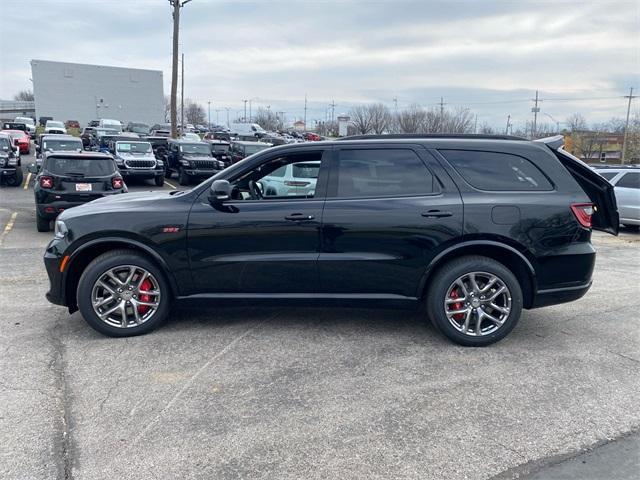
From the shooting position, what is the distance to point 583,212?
4578 millimetres

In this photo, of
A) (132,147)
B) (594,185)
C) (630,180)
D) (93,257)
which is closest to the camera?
(93,257)

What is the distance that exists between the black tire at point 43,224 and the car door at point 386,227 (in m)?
8.07

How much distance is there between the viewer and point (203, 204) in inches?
185

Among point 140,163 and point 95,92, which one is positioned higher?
point 95,92

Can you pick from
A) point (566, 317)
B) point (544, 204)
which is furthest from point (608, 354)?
point (544, 204)

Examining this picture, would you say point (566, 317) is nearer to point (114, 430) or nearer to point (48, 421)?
point (114, 430)

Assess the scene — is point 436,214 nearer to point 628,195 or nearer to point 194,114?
point 628,195

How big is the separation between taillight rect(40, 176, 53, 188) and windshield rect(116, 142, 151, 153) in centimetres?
938

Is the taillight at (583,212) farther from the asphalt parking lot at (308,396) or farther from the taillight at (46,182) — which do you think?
the taillight at (46,182)

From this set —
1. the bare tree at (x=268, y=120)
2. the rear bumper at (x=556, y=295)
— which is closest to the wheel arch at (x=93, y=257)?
the rear bumper at (x=556, y=295)

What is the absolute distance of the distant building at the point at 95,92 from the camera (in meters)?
66.1

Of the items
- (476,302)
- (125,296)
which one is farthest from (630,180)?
(125,296)

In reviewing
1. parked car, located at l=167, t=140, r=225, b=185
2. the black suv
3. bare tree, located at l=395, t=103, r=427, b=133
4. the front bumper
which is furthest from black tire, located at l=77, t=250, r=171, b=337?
bare tree, located at l=395, t=103, r=427, b=133

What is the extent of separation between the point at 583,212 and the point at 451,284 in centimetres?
130
